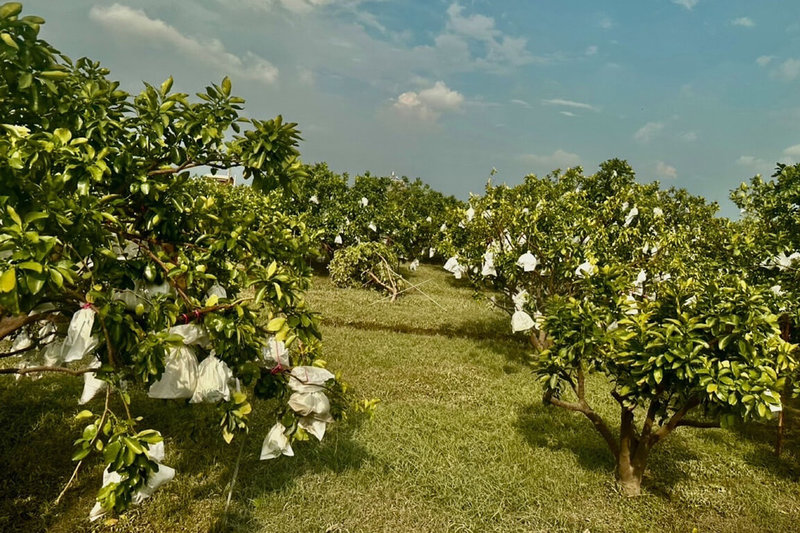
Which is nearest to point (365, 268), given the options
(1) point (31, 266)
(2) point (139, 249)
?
(2) point (139, 249)

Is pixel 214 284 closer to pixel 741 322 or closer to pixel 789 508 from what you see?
pixel 741 322

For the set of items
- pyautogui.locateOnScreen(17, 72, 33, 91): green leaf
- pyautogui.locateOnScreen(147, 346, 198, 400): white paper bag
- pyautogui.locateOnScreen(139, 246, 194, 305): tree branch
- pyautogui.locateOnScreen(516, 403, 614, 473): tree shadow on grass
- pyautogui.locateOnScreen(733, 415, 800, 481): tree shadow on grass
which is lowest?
pyautogui.locateOnScreen(516, 403, 614, 473): tree shadow on grass

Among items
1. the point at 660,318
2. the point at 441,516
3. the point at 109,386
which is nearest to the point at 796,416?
the point at 660,318

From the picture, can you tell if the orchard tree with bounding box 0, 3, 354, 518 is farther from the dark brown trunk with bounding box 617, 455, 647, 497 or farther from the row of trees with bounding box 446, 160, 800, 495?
the dark brown trunk with bounding box 617, 455, 647, 497

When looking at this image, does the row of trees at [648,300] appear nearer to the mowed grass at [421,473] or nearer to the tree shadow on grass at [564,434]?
the tree shadow on grass at [564,434]

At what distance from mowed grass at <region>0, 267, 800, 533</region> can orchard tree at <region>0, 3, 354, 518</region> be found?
4.48 ft

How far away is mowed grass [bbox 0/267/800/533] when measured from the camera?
401 centimetres

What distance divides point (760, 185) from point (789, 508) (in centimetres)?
435

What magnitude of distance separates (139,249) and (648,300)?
15.1 feet

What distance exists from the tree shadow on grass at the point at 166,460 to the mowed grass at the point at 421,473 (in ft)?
0.05

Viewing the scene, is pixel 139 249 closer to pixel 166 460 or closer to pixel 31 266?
pixel 31 266

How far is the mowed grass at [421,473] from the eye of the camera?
401cm

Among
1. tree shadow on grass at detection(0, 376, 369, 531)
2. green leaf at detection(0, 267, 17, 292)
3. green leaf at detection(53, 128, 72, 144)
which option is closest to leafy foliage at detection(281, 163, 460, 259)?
tree shadow on grass at detection(0, 376, 369, 531)

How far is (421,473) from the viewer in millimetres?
4695
